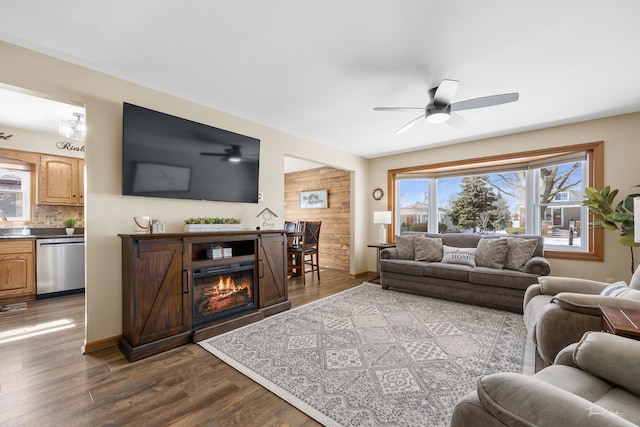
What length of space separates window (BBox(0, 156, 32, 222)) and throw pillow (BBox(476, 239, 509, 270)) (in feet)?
22.9

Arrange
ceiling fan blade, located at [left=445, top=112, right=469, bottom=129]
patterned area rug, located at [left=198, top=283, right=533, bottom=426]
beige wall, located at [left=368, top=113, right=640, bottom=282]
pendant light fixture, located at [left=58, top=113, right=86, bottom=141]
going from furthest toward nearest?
beige wall, located at [left=368, top=113, right=640, bottom=282], pendant light fixture, located at [left=58, top=113, right=86, bottom=141], ceiling fan blade, located at [left=445, top=112, right=469, bottom=129], patterned area rug, located at [left=198, top=283, right=533, bottom=426]

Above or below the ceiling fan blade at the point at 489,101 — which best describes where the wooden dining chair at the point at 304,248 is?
below

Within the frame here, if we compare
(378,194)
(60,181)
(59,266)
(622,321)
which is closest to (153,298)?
(59,266)

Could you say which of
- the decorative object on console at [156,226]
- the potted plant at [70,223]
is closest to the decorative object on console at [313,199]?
the decorative object on console at [156,226]

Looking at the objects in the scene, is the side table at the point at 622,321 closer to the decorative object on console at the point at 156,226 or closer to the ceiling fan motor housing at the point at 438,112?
the ceiling fan motor housing at the point at 438,112

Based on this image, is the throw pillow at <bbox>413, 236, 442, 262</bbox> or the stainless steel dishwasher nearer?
the stainless steel dishwasher

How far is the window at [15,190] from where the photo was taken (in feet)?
13.5

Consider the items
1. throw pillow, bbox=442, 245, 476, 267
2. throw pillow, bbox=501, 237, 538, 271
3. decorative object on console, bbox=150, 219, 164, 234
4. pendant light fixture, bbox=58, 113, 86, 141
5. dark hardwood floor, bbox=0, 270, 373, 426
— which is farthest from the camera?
throw pillow, bbox=442, 245, 476, 267

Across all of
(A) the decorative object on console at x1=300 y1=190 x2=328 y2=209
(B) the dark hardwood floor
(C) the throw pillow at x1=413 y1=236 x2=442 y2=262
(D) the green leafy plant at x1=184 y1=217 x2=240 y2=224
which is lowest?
(B) the dark hardwood floor

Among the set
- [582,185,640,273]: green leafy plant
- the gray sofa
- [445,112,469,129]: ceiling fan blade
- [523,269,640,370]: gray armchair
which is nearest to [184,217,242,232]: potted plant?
the gray sofa

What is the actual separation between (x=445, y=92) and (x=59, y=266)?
5.64m

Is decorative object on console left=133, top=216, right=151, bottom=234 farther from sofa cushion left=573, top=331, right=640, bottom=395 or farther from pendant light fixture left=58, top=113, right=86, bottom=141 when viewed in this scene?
sofa cushion left=573, top=331, right=640, bottom=395

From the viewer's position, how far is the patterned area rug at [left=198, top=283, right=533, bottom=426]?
172 centimetres

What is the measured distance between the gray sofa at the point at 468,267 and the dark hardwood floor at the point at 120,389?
296 cm
